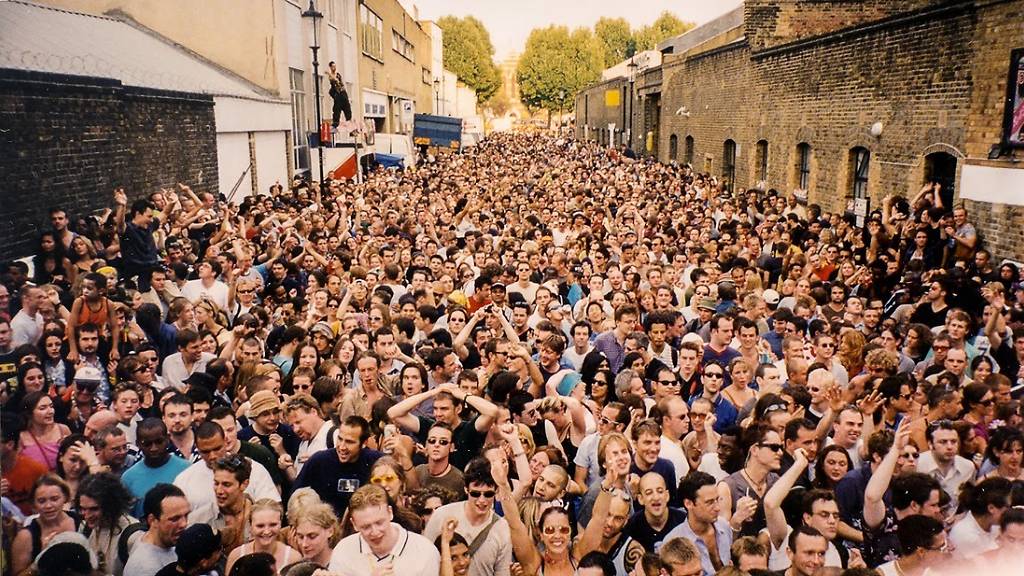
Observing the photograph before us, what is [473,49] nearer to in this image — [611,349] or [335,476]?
[611,349]

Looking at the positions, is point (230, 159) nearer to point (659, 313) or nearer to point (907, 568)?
point (659, 313)

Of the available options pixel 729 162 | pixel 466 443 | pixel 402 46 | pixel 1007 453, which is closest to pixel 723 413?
pixel 1007 453

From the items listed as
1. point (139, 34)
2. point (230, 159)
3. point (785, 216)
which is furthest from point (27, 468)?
point (785, 216)

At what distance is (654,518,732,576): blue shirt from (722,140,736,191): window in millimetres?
13261

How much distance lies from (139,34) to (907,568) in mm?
6546

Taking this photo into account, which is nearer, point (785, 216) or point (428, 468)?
point (428, 468)

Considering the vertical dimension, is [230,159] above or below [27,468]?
above

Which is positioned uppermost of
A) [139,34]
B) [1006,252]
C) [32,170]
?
[139,34]

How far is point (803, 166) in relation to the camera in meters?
14.9

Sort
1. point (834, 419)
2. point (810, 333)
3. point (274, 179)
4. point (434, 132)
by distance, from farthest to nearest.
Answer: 1. point (434, 132)
2. point (274, 179)
3. point (810, 333)
4. point (834, 419)

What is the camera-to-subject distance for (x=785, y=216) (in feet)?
41.3

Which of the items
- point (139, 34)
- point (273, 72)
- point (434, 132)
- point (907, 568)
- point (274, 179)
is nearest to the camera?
point (907, 568)

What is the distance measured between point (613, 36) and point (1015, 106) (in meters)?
3.50

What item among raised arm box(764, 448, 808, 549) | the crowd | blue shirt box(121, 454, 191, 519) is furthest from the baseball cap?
raised arm box(764, 448, 808, 549)
